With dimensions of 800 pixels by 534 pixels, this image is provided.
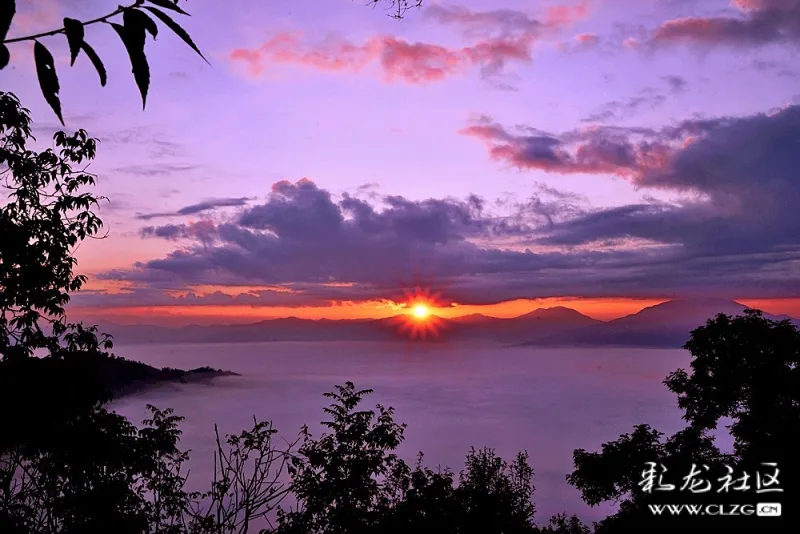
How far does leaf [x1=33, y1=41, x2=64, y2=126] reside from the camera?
148 centimetres

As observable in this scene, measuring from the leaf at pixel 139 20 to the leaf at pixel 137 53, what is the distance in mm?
15

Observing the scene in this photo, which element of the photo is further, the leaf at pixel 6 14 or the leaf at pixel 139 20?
the leaf at pixel 139 20

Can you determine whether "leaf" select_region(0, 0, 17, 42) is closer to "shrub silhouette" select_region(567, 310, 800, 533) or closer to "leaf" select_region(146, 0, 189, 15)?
"leaf" select_region(146, 0, 189, 15)

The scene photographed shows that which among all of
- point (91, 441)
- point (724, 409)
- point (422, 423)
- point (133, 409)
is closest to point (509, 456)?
point (422, 423)

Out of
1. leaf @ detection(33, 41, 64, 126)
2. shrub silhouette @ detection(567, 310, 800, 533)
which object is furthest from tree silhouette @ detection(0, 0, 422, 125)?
shrub silhouette @ detection(567, 310, 800, 533)

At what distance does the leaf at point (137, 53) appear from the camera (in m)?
1.50

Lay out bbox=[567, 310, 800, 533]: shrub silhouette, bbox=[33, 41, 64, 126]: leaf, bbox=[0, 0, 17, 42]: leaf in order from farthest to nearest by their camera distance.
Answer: bbox=[567, 310, 800, 533]: shrub silhouette, bbox=[33, 41, 64, 126]: leaf, bbox=[0, 0, 17, 42]: leaf

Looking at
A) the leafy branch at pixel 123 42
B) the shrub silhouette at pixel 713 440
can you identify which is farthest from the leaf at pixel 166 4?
the shrub silhouette at pixel 713 440

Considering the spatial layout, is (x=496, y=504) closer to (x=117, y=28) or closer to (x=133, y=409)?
(x=117, y=28)

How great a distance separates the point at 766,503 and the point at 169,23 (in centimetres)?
1270

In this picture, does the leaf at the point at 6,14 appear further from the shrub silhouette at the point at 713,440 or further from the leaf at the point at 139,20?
the shrub silhouette at the point at 713,440

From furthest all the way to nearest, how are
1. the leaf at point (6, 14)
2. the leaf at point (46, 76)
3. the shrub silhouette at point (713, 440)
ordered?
the shrub silhouette at point (713, 440) → the leaf at point (46, 76) → the leaf at point (6, 14)

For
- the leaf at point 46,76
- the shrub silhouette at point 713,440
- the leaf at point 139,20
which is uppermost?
the leaf at point 139,20

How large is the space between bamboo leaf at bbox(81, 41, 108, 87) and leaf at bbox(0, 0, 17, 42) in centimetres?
19
